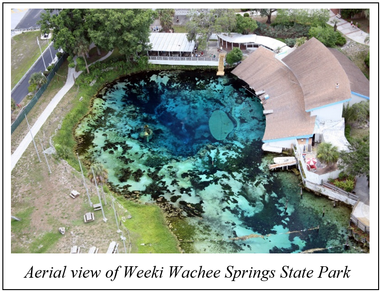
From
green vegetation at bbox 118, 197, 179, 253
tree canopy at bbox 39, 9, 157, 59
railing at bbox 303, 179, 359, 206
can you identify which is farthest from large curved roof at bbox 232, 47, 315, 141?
green vegetation at bbox 118, 197, 179, 253

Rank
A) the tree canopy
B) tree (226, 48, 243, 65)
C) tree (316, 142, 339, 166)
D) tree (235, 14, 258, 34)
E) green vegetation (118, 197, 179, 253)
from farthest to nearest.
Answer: tree (235, 14, 258, 34)
tree (226, 48, 243, 65)
the tree canopy
tree (316, 142, 339, 166)
green vegetation (118, 197, 179, 253)

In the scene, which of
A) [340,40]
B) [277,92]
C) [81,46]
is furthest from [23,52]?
[340,40]

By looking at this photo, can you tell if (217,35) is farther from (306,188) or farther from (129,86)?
(306,188)

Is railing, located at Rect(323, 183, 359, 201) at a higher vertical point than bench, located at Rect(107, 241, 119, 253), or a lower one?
lower

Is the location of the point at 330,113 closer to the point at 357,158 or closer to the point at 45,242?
the point at 357,158

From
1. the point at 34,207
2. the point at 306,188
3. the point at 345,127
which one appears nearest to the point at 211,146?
the point at 306,188

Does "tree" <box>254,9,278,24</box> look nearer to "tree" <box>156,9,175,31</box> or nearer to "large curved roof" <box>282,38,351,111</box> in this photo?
"tree" <box>156,9,175,31</box>

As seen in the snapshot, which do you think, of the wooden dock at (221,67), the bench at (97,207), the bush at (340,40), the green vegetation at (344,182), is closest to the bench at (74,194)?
the bench at (97,207)
